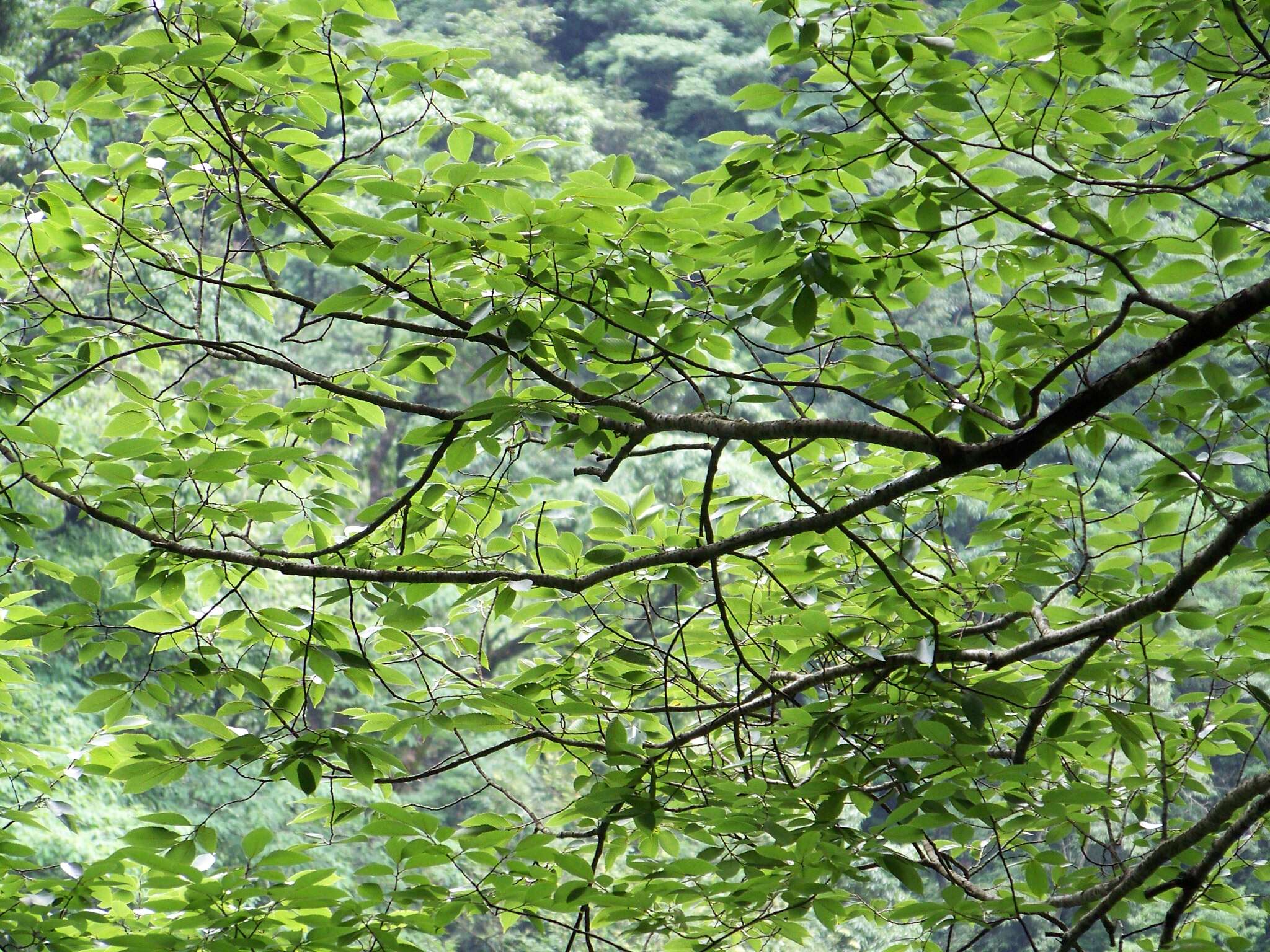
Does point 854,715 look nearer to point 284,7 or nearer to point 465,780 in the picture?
point 284,7

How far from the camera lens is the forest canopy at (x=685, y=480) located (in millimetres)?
1079

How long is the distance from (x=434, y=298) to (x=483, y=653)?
574mm

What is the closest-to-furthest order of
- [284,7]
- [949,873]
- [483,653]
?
[284,7], [949,873], [483,653]

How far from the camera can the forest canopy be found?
1079 mm

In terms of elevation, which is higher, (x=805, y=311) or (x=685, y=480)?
(x=685, y=480)

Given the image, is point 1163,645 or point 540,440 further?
point 1163,645

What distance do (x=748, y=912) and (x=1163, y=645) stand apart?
0.68 metres

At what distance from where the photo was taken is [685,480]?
159 centimetres

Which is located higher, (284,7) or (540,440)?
(284,7)

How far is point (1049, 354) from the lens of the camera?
1354mm

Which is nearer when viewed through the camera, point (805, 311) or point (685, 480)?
point (805, 311)

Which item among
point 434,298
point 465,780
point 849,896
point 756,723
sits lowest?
point 849,896

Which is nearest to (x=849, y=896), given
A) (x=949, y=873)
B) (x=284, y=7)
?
(x=949, y=873)

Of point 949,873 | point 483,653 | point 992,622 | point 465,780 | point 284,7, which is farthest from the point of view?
point 465,780
